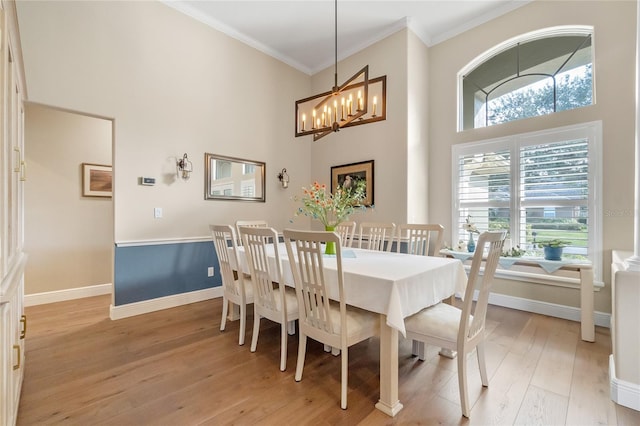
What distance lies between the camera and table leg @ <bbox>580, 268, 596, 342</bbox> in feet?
8.33

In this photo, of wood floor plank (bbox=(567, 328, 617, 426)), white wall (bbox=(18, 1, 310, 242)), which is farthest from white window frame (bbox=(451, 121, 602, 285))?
white wall (bbox=(18, 1, 310, 242))

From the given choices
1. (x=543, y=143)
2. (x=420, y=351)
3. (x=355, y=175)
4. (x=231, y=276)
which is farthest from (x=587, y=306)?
(x=231, y=276)

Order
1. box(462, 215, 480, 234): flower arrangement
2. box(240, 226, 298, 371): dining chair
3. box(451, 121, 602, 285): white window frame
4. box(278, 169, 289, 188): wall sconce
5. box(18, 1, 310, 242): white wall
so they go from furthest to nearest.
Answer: box(278, 169, 289, 188): wall sconce < box(462, 215, 480, 234): flower arrangement < box(451, 121, 602, 285): white window frame < box(18, 1, 310, 242): white wall < box(240, 226, 298, 371): dining chair

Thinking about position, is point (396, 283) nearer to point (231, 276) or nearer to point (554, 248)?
point (231, 276)

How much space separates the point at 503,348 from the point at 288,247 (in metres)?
2.09

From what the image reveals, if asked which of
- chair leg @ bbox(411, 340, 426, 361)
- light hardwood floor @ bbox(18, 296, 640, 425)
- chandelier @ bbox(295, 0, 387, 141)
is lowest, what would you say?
light hardwood floor @ bbox(18, 296, 640, 425)

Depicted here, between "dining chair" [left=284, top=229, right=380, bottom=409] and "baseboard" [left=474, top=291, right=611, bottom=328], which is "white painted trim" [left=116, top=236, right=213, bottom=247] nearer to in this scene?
"dining chair" [left=284, top=229, right=380, bottom=409]

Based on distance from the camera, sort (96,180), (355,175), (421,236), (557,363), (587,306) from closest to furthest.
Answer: (557,363)
(587,306)
(421,236)
(96,180)
(355,175)

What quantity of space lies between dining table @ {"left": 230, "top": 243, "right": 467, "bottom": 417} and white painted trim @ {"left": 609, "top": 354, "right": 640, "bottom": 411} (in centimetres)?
102

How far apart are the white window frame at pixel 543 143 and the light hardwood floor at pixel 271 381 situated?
0.93 metres

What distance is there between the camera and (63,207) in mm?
3732

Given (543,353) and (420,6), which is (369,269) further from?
(420,6)

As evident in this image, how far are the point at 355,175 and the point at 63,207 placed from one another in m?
4.01

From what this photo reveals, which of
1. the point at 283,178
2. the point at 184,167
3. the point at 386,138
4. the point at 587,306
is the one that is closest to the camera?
the point at 587,306
